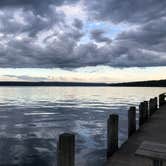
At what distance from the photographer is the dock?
21.0 ft

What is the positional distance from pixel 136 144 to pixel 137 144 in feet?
0.13

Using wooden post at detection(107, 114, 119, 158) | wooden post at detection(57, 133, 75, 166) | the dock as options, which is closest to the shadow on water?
wooden post at detection(107, 114, 119, 158)

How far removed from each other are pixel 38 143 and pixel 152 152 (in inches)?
396

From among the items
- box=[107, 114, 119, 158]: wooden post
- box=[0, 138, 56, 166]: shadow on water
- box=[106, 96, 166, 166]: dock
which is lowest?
box=[0, 138, 56, 166]: shadow on water

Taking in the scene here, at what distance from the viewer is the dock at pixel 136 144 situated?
639 cm

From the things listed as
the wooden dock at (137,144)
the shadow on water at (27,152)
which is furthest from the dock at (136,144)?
the shadow on water at (27,152)

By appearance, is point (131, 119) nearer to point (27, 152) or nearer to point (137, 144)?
point (137, 144)

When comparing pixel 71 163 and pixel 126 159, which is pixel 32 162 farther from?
pixel 71 163

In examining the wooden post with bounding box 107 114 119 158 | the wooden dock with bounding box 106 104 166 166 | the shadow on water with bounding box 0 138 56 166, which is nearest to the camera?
the wooden dock with bounding box 106 104 166 166

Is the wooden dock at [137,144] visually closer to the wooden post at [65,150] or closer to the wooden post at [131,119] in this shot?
the wooden post at [131,119]

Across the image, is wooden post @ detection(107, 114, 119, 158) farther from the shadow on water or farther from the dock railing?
the shadow on water

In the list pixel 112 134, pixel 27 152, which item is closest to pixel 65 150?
pixel 112 134

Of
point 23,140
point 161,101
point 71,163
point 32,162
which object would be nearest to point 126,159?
point 71,163

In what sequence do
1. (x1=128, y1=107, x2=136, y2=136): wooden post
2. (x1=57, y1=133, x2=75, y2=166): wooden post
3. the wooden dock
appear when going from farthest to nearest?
(x1=128, y1=107, x2=136, y2=136): wooden post → the wooden dock → (x1=57, y1=133, x2=75, y2=166): wooden post
